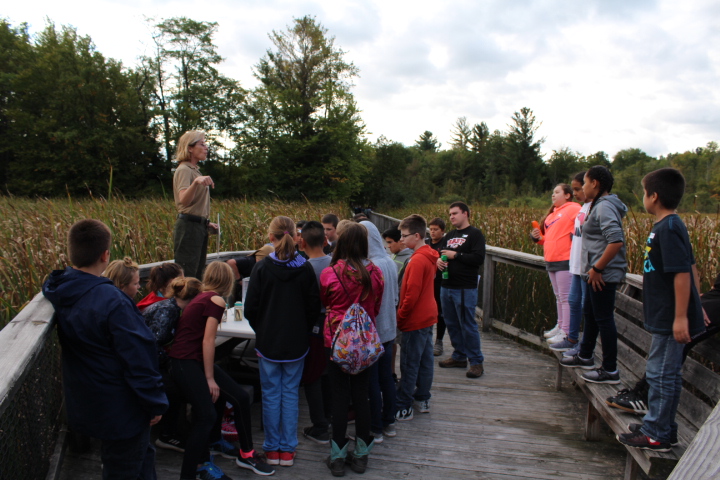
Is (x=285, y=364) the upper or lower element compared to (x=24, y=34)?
lower

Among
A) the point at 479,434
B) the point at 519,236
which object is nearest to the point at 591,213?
the point at 479,434

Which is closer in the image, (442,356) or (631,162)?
(442,356)

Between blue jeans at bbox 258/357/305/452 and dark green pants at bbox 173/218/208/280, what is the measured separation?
1.40m

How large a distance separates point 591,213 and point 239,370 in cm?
316

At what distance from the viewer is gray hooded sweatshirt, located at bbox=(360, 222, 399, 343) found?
3326 mm

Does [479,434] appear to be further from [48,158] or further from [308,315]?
[48,158]

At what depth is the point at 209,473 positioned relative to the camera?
274 centimetres

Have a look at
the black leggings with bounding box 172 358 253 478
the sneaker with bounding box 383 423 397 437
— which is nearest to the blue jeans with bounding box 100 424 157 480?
the black leggings with bounding box 172 358 253 478

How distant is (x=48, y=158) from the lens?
30062 millimetres

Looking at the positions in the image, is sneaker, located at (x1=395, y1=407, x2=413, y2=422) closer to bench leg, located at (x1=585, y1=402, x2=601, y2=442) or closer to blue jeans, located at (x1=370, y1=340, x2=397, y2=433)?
blue jeans, located at (x1=370, y1=340, x2=397, y2=433)

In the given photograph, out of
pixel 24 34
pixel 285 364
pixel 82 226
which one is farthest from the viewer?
pixel 24 34

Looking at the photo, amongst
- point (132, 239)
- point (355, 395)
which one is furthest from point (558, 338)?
point (132, 239)

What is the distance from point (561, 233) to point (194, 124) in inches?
1370

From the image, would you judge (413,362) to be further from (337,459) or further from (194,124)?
(194,124)
